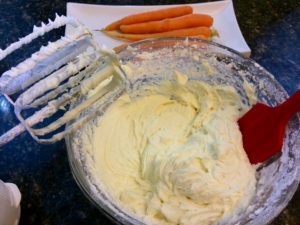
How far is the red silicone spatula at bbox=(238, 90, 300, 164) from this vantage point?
881mm

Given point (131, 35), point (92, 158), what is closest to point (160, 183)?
point (92, 158)

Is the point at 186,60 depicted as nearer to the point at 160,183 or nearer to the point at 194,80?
the point at 194,80

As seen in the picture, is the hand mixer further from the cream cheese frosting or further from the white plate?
the white plate

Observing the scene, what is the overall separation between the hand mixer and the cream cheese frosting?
6.3 inches

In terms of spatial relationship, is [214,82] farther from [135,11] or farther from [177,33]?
[135,11]

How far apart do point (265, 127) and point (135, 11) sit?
0.68 meters

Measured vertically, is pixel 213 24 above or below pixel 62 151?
above

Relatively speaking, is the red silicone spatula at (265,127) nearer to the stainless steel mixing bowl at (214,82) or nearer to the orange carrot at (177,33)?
the stainless steel mixing bowl at (214,82)

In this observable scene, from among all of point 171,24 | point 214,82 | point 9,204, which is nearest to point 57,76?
point 9,204

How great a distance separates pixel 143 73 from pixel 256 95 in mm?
297

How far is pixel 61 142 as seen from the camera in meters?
1.07

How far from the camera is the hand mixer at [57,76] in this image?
2.46 ft

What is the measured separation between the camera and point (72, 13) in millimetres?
1354

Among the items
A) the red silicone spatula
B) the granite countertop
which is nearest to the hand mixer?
the granite countertop
